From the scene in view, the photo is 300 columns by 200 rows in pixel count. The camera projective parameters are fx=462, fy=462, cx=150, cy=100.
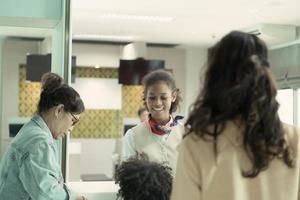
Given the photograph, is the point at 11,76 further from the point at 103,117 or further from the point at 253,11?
the point at 253,11

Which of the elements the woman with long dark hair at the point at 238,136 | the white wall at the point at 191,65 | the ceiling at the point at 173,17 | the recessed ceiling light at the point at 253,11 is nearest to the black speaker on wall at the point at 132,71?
the ceiling at the point at 173,17

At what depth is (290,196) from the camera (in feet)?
3.85

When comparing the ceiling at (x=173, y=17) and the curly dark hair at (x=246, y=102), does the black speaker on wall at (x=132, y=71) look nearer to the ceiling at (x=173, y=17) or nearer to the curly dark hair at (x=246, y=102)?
the ceiling at (x=173, y=17)

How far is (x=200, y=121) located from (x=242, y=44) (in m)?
0.22

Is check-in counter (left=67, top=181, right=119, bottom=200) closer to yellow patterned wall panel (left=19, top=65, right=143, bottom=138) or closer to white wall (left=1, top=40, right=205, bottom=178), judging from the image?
white wall (left=1, top=40, right=205, bottom=178)

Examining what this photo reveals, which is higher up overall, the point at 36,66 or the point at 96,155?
the point at 36,66

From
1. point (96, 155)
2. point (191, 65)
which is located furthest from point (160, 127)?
point (191, 65)

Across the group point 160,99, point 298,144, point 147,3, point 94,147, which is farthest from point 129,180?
point 94,147

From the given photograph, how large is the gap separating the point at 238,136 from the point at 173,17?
14.9 feet

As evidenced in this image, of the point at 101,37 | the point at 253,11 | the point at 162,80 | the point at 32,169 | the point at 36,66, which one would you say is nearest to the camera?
the point at 32,169

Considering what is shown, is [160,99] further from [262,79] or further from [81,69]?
[81,69]

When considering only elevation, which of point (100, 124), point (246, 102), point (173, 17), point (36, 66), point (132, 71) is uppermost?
point (173, 17)

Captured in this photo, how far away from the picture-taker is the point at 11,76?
6.96m

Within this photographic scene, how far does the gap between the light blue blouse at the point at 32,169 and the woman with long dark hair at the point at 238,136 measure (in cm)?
76
